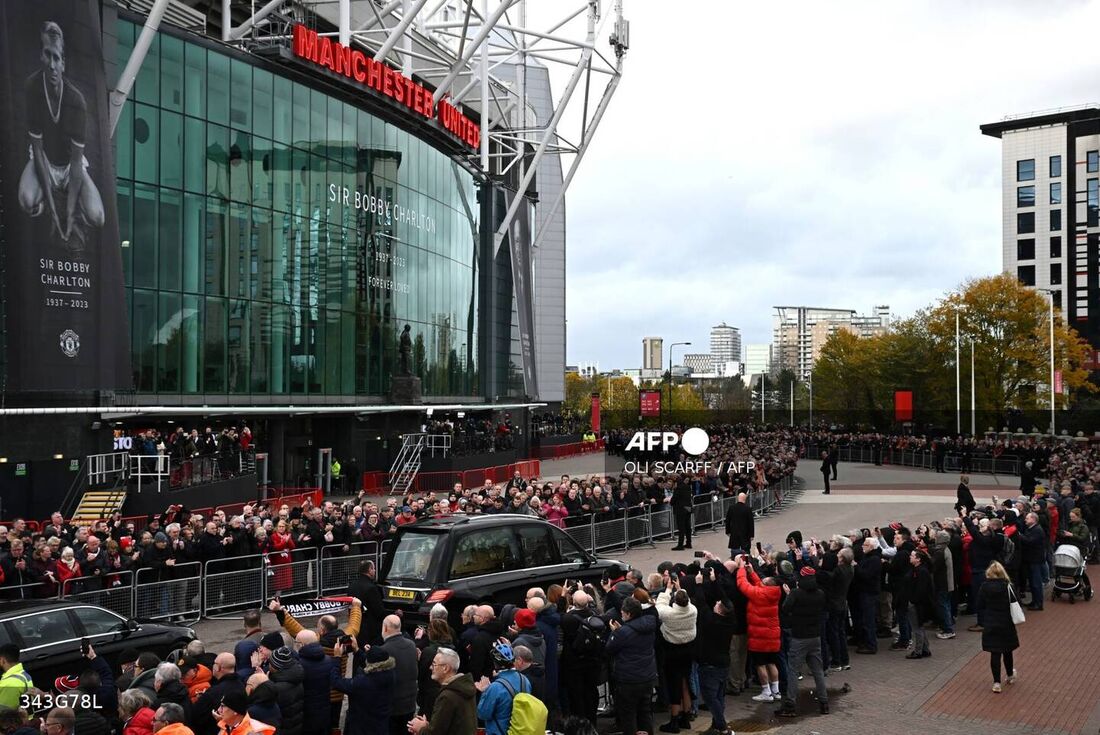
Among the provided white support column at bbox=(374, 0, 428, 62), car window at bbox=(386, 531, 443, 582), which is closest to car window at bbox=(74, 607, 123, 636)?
car window at bbox=(386, 531, 443, 582)

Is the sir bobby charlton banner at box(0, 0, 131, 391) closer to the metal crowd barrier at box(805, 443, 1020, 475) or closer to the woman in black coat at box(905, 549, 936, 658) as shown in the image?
the woman in black coat at box(905, 549, 936, 658)

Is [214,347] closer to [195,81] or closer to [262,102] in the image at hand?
[195,81]

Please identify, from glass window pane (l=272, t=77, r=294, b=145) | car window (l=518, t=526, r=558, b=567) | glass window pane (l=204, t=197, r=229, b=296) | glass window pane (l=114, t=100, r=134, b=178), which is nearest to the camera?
car window (l=518, t=526, r=558, b=567)

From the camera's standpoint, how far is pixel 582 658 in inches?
399

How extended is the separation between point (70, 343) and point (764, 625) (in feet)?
71.8

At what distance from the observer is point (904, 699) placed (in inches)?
478

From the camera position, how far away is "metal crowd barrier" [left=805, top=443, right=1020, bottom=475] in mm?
47000

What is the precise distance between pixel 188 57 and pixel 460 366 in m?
23.0

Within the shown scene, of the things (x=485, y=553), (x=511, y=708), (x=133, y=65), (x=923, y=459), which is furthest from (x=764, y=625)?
(x=923, y=459)

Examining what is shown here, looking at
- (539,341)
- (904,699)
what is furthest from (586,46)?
(539,341)

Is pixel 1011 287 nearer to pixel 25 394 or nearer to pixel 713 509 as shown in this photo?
pixel 713 509

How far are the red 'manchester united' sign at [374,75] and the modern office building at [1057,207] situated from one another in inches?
2339

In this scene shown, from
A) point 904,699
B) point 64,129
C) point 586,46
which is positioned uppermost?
point 586,46

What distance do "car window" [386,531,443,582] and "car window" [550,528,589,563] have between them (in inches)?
83.2
